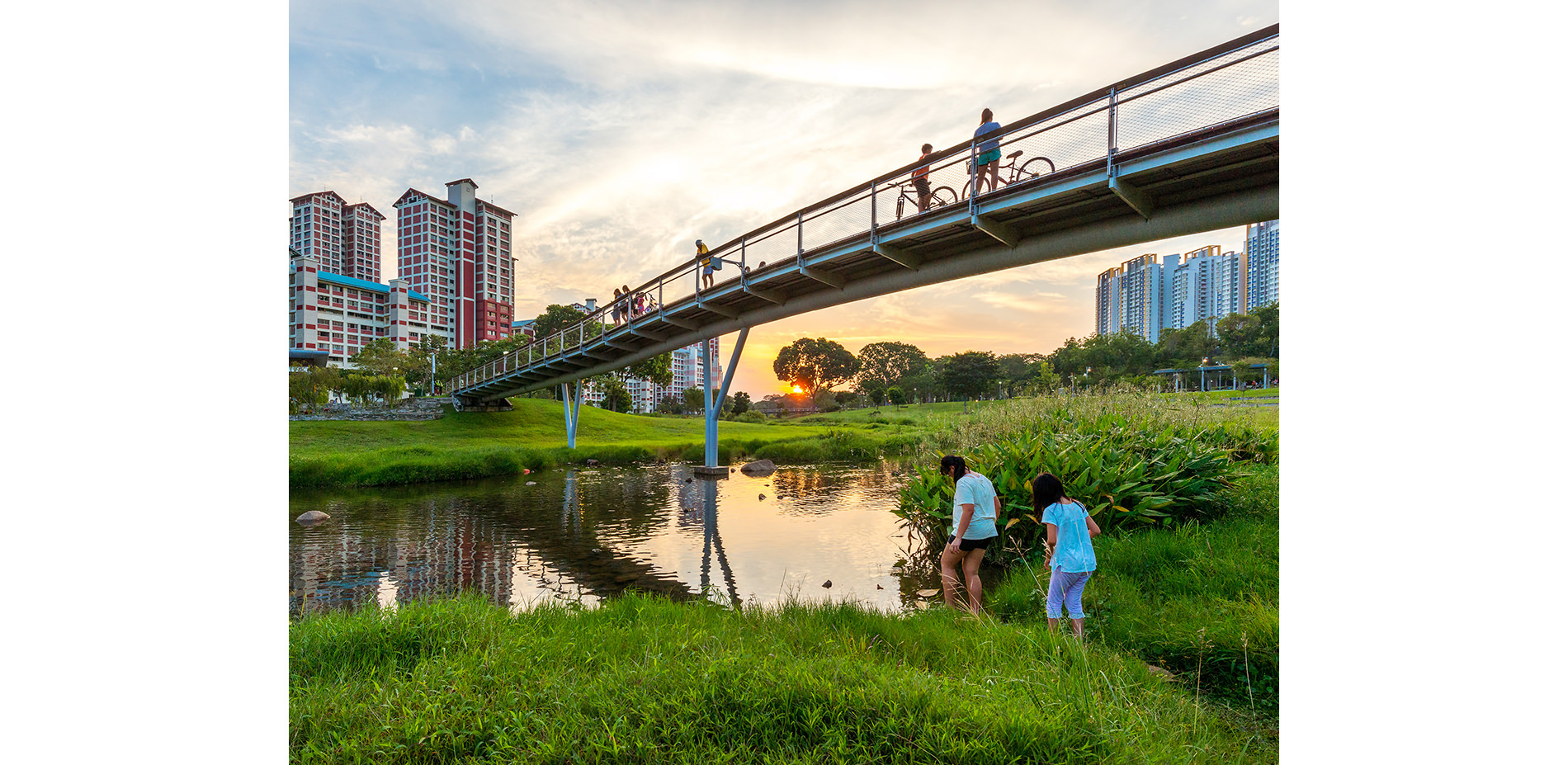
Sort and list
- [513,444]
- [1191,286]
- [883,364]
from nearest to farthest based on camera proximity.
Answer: [1191,286] < [513,444] < [883,364]

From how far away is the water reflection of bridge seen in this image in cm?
726

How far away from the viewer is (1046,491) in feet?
14.9

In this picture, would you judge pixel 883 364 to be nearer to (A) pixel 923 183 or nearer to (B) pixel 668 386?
(B) pixel 668 386

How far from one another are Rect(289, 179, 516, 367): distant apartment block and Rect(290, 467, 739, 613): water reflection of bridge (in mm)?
56591

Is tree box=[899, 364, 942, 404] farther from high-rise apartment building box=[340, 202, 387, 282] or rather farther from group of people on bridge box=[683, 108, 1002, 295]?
high-rise apartment building box=[340, 202, 387, 282]

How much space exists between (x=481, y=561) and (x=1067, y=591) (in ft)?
25.8

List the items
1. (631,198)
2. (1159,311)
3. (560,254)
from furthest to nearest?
(1159,311), (560,254), (631,198)

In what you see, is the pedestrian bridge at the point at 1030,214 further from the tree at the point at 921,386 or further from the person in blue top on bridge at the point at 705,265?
the tree at the point at 921,386

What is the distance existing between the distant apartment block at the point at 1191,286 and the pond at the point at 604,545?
4.57 metres

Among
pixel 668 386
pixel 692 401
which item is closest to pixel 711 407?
pixel 668 386

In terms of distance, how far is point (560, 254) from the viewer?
8.33 m
